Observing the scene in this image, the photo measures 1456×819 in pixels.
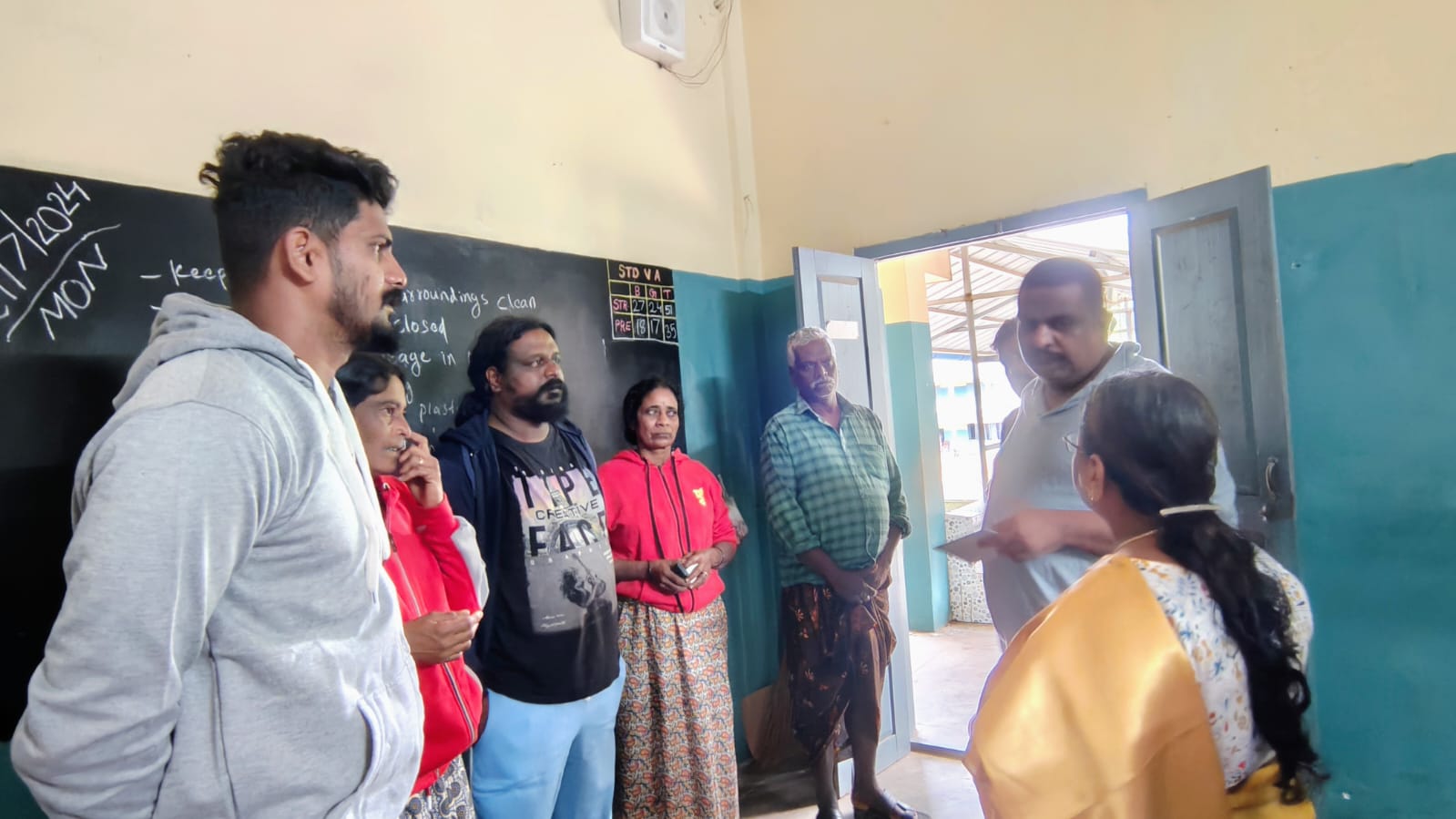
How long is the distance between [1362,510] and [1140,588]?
2.01 metres

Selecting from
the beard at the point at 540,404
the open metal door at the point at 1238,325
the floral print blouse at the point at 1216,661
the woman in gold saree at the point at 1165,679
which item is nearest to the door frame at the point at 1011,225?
the open metal door at the point at 1238,325

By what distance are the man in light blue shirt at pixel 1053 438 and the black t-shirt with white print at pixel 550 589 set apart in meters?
1.09

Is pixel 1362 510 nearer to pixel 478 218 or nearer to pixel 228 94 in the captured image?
pixel 478 218

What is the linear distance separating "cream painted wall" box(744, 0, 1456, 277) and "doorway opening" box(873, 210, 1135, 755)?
262 mm

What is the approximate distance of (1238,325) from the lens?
228 centimetres

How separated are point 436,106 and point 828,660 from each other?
2268 mm

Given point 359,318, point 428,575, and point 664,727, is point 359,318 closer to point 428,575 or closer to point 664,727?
point 428,575

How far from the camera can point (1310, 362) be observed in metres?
2.48

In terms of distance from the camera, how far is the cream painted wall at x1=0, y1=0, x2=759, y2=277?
5.14 ft

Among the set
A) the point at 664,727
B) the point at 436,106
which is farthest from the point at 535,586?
the point at 436,106

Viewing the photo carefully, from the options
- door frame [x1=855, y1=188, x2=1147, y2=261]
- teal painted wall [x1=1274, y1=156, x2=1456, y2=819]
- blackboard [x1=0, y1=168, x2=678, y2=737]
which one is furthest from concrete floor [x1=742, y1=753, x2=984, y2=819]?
blackboard [x1=0, y1=168, x2=678, y2=737]

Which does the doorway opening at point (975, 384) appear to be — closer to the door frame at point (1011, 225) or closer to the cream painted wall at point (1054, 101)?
the door frame at point (1011, 225)

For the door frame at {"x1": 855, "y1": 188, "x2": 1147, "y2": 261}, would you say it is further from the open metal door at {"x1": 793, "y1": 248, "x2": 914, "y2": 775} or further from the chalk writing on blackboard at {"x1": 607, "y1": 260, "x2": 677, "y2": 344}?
the chalk writing on blackboard at {"x1": 607, "y1": 260, "x2": 677, "y2": 344}

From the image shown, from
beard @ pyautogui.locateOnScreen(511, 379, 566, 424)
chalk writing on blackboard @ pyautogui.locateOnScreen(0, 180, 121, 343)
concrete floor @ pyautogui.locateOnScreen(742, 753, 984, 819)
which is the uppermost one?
chalk writing on blackboard @ pyautogui.locateOnScreen(0, 180, 121, 343)
